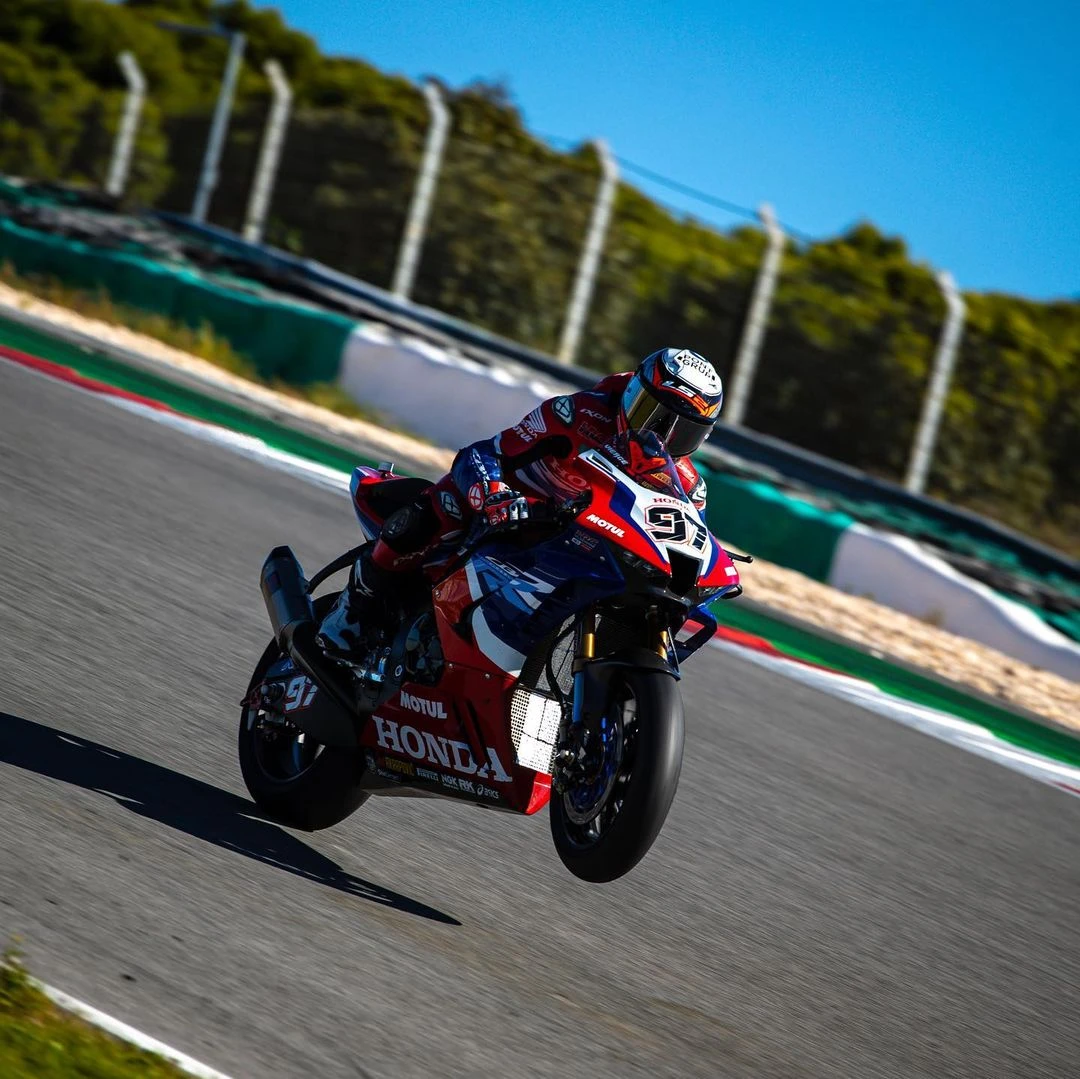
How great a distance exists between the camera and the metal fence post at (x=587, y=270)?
17.2m

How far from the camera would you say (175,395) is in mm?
13258

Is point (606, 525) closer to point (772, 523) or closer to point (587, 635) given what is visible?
point (587, 635)

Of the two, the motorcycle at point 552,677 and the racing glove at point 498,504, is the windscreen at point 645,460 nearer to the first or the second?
the motorcycle at point 552,677

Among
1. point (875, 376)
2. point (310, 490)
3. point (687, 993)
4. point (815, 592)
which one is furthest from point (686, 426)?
point (875, 376)

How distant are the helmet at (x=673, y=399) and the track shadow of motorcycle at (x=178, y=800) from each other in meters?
1.46

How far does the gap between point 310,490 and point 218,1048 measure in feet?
25.5

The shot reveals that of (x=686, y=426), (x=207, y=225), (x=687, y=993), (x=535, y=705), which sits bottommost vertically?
(x=687, y=993)

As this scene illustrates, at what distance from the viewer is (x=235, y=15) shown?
5000 cm

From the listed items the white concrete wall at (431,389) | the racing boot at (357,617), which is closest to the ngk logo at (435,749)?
the racing boot at (357,617)

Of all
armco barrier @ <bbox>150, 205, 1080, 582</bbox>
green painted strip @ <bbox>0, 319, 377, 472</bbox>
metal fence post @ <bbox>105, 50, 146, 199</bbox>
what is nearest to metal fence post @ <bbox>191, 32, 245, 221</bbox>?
armco barrier @ <bbox>150, 205, 1080, 582</bbox>

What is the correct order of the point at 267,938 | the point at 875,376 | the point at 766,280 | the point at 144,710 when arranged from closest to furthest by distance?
the point at 267,938, the point at 144,710, the point at 766,280, the point at 875,376

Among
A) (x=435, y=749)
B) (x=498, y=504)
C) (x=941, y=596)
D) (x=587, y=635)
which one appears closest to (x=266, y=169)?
(x=941, y=596)

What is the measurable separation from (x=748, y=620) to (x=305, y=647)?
6.59 metres

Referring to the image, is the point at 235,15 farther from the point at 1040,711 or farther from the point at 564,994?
the point at 564,994
